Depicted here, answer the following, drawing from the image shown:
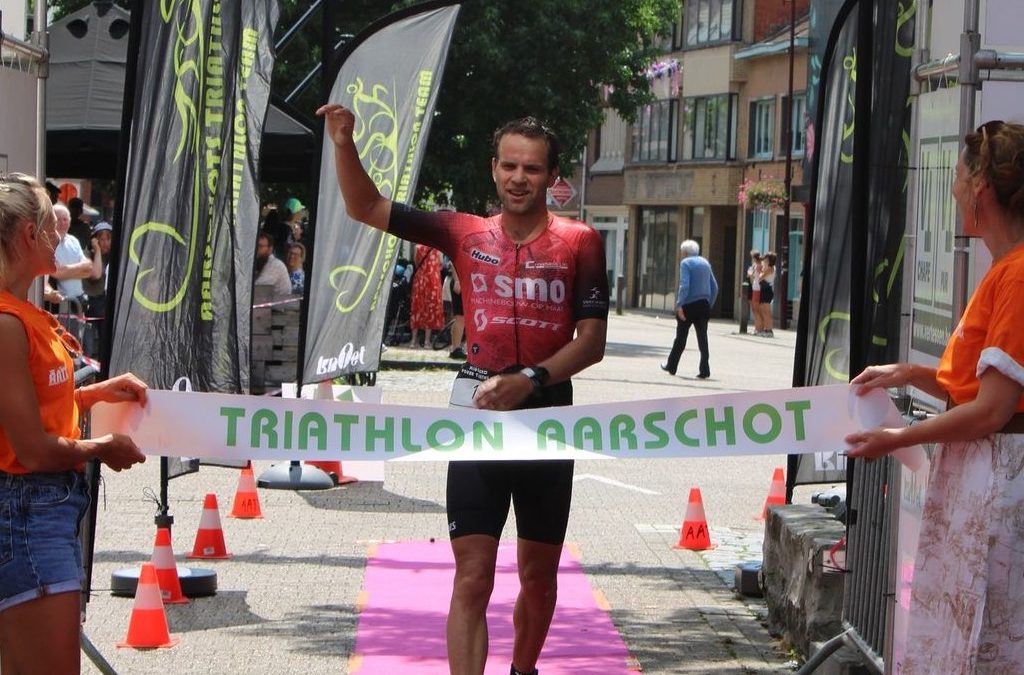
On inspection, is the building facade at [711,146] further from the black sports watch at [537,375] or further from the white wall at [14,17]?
the black sports watch at [537,375]

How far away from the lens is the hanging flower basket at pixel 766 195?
52312mm

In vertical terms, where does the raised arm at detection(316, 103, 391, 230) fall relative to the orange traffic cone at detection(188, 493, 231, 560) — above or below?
above

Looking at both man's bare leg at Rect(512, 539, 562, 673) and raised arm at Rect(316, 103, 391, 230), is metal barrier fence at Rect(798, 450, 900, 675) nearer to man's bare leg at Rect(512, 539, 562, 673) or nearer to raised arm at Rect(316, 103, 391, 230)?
man's bare leg at Rect(512, 539, 562, 673)

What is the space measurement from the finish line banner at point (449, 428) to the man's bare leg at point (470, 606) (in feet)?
0.99

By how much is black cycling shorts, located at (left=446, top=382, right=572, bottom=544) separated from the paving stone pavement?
924 millimetres

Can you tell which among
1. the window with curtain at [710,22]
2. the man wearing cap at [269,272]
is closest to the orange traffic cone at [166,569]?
the man wearing cap at [269,272]

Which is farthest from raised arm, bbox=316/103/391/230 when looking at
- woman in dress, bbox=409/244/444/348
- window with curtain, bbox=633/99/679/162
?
window with curtain, bbox=633/99/679/162

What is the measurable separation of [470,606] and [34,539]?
1.68 metres

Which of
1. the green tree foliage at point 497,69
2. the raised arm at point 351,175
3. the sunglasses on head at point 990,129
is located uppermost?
the green tree foliage at point 497,69

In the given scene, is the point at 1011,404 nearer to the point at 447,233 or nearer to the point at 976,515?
the point at 976,515

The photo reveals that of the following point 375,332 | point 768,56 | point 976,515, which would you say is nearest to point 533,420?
point 976,515

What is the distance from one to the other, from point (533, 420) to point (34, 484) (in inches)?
71.6

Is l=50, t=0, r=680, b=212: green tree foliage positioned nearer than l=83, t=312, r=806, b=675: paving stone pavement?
No

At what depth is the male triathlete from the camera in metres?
5.86
